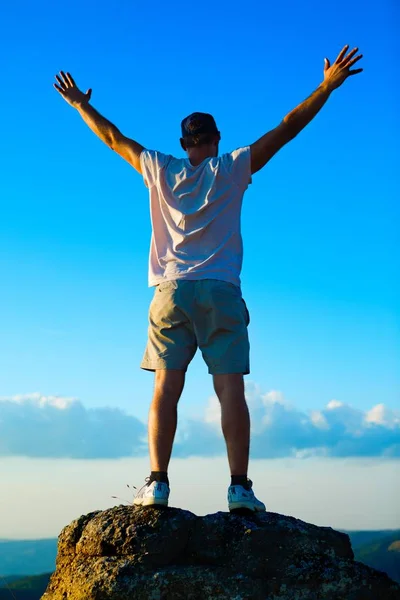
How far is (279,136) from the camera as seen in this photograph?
6363 mm

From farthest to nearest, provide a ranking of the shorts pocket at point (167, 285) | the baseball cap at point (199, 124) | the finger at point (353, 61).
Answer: the finger at point (353, 61) < the baseball cap at point (199, 124) < the shorts pocket at point (167, 285)

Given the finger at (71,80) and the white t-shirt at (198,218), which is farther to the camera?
the finger at (71,80)

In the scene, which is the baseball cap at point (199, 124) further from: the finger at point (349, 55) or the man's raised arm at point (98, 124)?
the finger at point (349, 55)

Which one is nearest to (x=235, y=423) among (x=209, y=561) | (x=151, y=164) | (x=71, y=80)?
(x=209, y=561)

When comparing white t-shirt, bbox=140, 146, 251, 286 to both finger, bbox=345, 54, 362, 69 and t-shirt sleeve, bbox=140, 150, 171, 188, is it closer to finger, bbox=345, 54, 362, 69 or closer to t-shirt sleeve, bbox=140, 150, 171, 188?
t-shirt sleeve, bbox=140, 150, 171, 188

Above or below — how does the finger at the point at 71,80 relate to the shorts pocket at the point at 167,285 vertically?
above

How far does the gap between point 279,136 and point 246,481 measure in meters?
2.76

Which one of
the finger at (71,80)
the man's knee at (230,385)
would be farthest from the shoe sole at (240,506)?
the finger at (71,80)

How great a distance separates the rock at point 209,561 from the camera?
5020 mm

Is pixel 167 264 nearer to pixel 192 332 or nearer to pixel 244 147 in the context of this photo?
pixel 192 332

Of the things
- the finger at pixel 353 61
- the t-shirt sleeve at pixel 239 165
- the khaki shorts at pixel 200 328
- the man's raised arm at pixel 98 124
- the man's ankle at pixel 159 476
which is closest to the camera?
the man's ankle at pixel 159 476

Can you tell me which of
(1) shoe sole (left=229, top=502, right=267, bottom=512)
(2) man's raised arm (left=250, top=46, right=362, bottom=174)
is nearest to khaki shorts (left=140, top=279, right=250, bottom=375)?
(1) shoe sole (left=229, top=502, right=267, bottom=512)

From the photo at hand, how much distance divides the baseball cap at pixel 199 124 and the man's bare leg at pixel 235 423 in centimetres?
209

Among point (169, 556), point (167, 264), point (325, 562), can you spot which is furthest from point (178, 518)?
point (167, 264)
